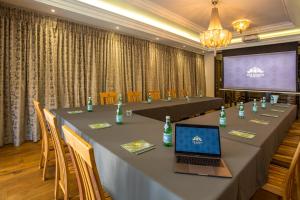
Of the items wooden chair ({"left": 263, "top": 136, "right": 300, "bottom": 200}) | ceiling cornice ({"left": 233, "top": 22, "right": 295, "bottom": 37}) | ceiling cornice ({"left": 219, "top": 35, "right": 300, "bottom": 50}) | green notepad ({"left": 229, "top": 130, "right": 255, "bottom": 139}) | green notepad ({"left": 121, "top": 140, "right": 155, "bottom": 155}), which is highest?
ceiling cornice ({"left": 233, "top": 22, "right": 295, "bottom": 37})

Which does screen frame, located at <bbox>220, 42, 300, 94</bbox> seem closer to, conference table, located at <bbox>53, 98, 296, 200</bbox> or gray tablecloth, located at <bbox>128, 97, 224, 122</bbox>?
gray tablecloth, located at <bbox>128, 97, 224, 122</bbox>

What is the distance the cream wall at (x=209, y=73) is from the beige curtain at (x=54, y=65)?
3.73 metres

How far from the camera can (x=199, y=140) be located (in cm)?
115

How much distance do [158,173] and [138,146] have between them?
386mm

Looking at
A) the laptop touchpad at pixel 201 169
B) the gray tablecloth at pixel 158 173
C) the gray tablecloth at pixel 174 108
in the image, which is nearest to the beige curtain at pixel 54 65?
the gray tablecloth at pixel 174 108

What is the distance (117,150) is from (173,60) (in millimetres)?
5718

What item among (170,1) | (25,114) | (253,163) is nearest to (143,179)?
(253,163)

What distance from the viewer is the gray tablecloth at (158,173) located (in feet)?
2.52

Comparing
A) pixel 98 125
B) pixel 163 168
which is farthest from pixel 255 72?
pixel 163 168

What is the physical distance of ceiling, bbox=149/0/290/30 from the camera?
149 inches

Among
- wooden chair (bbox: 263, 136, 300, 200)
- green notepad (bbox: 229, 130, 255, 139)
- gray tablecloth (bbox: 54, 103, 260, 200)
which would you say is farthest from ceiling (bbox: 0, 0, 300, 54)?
wooden chair (bbox: 263, 136, 300, 200)

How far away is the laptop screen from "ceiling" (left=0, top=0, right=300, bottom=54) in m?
3.21

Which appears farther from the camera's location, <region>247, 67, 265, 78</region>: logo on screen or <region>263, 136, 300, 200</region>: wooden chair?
<region>247, 67, 265, 78</region>: logo on screen

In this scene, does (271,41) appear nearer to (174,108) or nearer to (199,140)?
(174,108)
